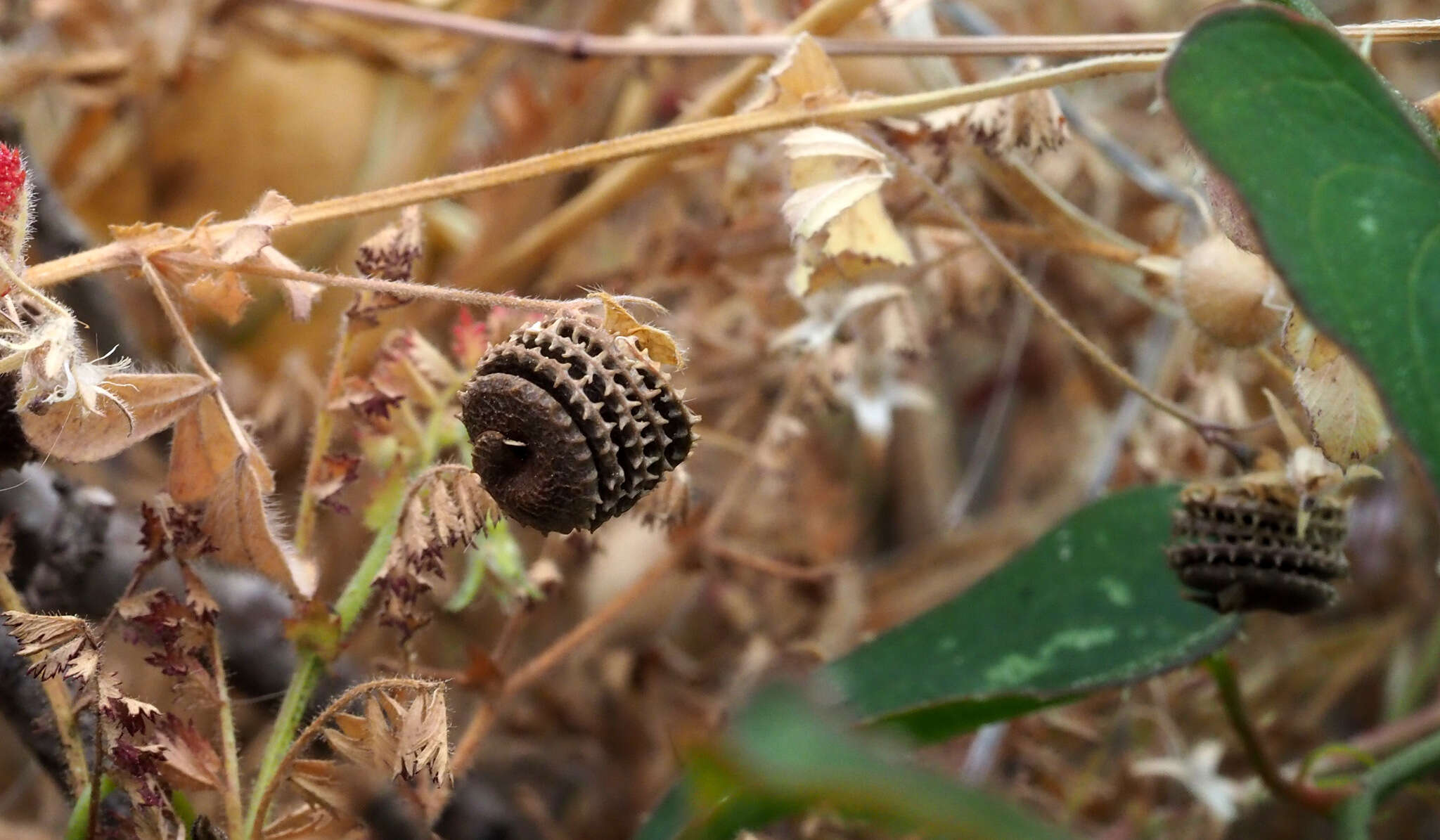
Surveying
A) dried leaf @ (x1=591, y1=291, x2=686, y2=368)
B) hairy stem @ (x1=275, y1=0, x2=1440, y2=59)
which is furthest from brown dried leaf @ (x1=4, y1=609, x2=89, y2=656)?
hairy stem @ (x1=275, y1=0, x2=1440, y2=59)

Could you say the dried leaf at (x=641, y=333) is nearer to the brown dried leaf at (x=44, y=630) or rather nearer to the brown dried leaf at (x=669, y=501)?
the brown dried leaf at (x=669, y=501)

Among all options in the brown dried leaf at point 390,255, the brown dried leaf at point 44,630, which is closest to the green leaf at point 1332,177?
the brown dried leaf at point 390,255

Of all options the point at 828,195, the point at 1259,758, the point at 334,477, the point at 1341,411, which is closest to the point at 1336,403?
the point at 1341,411

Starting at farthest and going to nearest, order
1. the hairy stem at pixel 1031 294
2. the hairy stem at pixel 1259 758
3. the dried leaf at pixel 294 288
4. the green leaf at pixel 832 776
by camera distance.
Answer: the hairy stem at pixel 1259 758, the hairy stem at pixel 1031 294, the dried leaf at pixel 294 288, the green leaf at pixel 832 776

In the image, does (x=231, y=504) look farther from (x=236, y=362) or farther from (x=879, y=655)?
(x=236, y=362)

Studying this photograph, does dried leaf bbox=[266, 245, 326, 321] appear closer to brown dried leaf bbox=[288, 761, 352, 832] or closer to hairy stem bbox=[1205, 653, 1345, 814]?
brown dried leaf bbox=[288, 761, 352, 832]

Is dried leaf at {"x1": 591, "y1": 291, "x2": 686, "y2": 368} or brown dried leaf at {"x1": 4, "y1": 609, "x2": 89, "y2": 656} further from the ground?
dried leaf at {"x1": 591, "y1": 291, "x2": 686, "y2": 368}

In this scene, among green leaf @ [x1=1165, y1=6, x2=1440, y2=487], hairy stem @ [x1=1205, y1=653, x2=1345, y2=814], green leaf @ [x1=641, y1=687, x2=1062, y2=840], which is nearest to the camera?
green leaf @ [x1=641, y1=687, x2=1062, y2=840]

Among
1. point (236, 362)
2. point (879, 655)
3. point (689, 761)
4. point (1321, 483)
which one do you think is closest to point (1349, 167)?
point (1321, 483)
